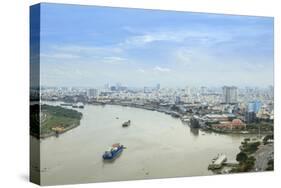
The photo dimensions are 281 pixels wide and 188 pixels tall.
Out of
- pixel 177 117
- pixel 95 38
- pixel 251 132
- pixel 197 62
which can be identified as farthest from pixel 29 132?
pixel 251 132

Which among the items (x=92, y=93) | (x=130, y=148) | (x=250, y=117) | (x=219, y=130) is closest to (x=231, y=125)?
(x=219, y=130)

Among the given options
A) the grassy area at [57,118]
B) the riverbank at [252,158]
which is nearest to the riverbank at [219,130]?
the riverbank at [252,158]

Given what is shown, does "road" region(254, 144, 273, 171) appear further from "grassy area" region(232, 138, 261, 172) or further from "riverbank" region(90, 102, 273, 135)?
"riverbank" region(90, 102, 273, 135)

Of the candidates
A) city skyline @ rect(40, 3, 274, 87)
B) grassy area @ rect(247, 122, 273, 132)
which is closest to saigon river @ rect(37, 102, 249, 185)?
grassy area @ rect(247, 122, 273, 132)

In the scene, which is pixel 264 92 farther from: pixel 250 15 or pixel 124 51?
pixel 124 51

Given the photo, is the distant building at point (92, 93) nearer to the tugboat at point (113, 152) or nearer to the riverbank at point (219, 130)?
the riverbank at point (219, 130)
